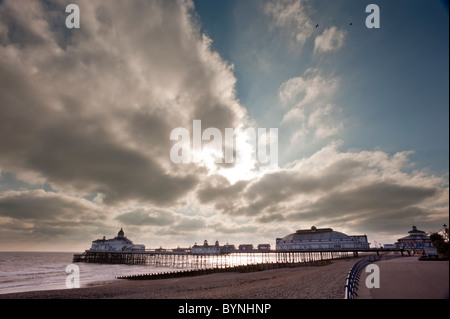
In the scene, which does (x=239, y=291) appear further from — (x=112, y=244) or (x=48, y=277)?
(x=112, y=244)

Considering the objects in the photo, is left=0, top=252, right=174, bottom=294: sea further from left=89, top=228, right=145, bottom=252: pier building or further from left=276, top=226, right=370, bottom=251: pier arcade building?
left=89, top=228, right=145, bottom=252: pier building

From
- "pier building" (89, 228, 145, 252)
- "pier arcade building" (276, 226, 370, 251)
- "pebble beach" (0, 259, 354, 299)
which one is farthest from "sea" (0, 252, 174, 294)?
"pier building" (89, 228, 145, 252)

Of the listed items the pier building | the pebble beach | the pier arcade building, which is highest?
the pebble beach

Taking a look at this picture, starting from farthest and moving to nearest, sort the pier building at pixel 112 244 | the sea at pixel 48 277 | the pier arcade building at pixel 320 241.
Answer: the pier building at pixel 112 244 → the pier arcade building at pixel 320 241 → the sea at pixel 48 277

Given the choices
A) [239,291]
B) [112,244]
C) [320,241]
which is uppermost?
[239,291]

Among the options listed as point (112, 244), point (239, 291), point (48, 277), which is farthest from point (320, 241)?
point (112, 244)

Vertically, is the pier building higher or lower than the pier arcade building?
lower

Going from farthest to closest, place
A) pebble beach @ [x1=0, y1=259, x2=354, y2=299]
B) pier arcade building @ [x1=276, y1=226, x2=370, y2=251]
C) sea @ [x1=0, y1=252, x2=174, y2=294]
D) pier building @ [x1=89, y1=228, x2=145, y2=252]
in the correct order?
pier building @ [x1=89, y1=228, x2=145, y2=252] < pier arcade building @ [x1=276, y1=226, x2=370, y2=251] < sea @ [x1=0, y1=252, x2=174, y2=294] < pebble beach @ [x1=0, y1=259, x2=354, y2=299]

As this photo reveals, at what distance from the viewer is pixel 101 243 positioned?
5443 inches

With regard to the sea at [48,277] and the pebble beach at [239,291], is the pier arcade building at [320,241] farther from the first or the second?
the pebble beach at [239,291]

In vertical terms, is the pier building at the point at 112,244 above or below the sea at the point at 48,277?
below

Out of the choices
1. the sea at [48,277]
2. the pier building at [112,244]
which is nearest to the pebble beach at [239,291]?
the sea at [48,277]
